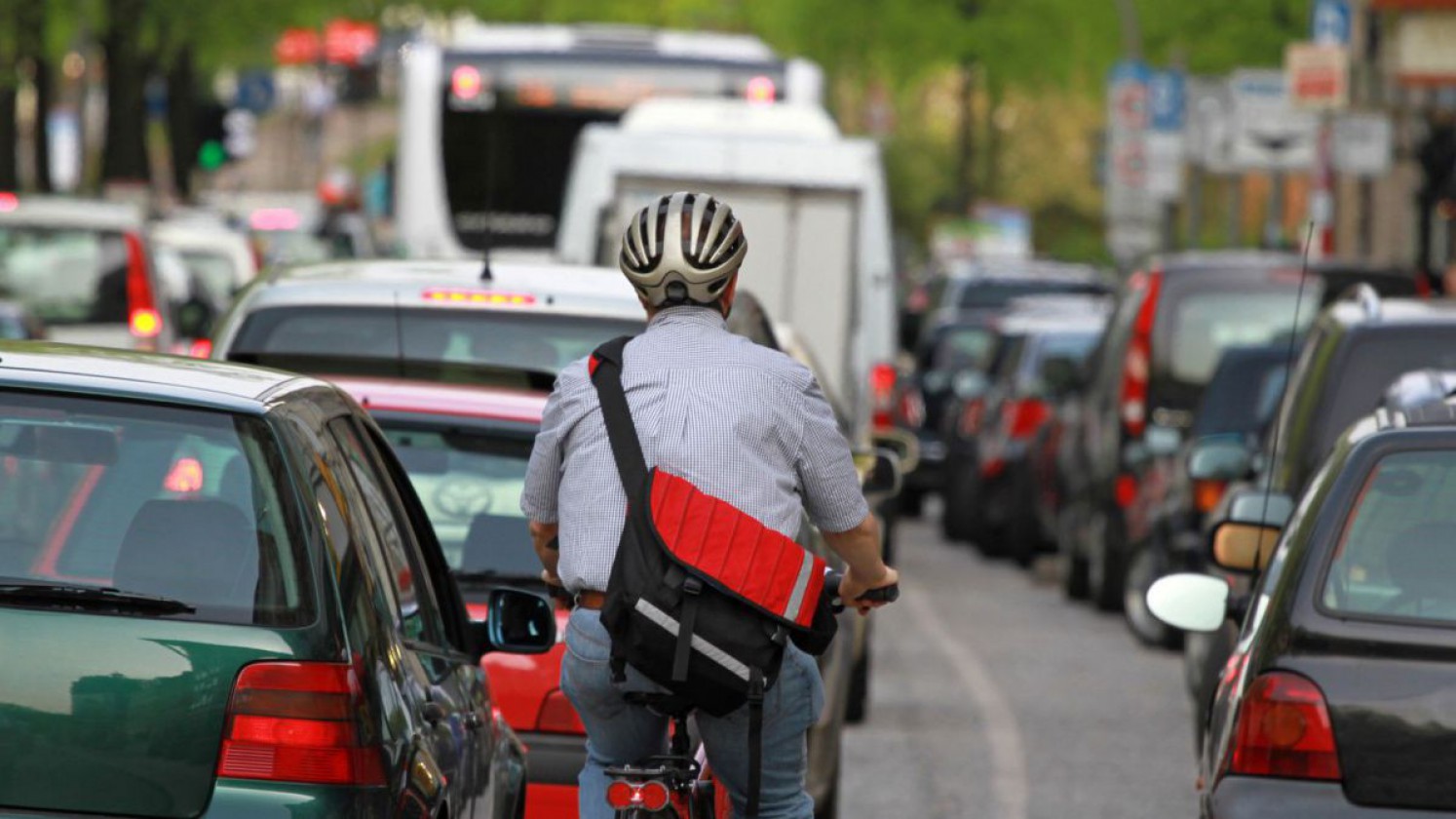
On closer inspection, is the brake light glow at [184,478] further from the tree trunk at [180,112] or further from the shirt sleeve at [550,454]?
the tree trunk at [180,112]

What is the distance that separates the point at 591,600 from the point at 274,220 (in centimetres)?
4344

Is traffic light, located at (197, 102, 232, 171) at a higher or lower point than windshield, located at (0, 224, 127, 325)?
lower

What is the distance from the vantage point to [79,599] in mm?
5031

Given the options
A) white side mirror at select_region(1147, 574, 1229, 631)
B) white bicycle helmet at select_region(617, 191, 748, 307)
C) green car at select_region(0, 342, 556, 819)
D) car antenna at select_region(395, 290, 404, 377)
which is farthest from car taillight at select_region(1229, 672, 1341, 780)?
car antenna at select_region(395, 290, 404, 377)

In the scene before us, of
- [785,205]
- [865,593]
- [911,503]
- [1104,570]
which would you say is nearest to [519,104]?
[911,503]

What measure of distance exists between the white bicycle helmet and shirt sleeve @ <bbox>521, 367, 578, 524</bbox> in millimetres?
242

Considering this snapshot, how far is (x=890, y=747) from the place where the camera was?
1230 centimetres

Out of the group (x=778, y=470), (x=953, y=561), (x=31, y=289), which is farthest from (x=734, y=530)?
(x=953, y=561)

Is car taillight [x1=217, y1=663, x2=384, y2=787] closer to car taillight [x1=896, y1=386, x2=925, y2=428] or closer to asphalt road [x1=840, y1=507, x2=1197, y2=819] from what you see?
asphalt road [x1=840, y1=507, x2=1197, y2=819]

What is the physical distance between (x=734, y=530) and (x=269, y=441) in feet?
2.67

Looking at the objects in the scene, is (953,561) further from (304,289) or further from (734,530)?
(734,530)

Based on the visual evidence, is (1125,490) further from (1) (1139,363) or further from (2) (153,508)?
(2) (153,508)

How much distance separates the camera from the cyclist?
5.68 metres

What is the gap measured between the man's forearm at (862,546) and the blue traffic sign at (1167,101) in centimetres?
3001
